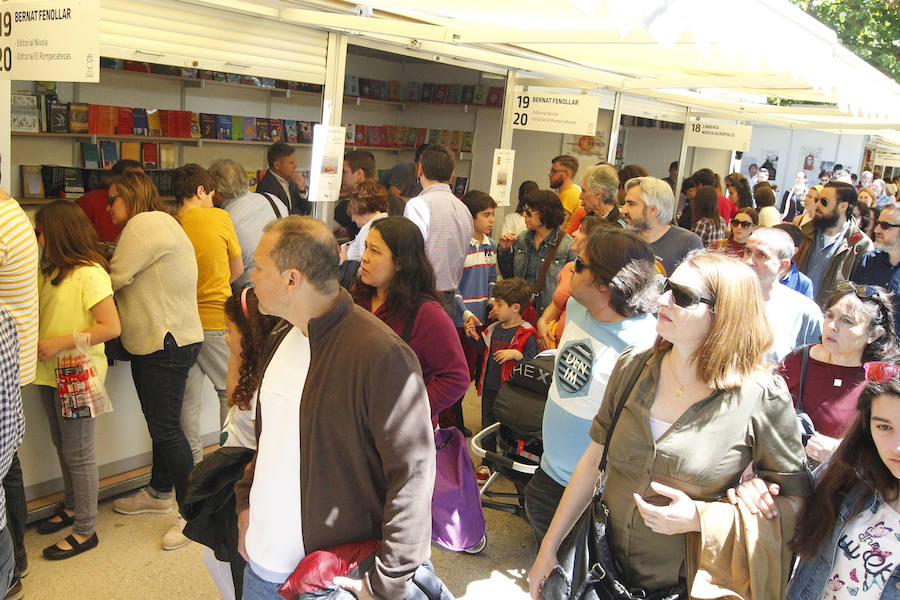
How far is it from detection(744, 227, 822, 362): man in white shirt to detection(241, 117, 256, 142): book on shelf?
6080 millimetres

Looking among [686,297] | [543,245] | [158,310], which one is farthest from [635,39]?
[158,310]

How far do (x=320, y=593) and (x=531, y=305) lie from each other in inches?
129

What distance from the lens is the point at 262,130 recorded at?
848 centimetres

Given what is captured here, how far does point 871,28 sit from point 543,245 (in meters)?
18.6

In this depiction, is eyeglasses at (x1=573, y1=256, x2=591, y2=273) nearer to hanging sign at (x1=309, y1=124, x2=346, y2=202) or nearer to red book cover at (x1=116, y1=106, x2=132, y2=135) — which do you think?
hanging sign at (x1=309, y1=124, x2=346, y2=202)

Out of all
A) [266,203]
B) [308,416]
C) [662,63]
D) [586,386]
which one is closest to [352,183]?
[266,203]

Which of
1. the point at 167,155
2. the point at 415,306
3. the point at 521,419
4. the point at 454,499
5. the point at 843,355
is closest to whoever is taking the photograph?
the point at 843,355

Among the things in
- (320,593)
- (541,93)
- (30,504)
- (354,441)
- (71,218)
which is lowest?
(30,504)

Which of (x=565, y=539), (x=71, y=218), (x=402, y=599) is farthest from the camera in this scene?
(x=71, y=218)

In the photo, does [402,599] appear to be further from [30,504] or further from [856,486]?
[30,504]

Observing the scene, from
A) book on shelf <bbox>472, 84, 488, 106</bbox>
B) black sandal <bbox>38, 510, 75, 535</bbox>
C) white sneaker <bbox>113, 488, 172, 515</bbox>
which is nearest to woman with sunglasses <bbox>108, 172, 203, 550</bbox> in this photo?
white sneaker <bbox>113, 488, 172, 515</bbox>

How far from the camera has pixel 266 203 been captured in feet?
15.5

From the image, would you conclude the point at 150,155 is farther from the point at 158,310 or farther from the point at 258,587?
the point at 258,587

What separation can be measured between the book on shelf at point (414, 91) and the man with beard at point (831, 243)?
6.46 meters
